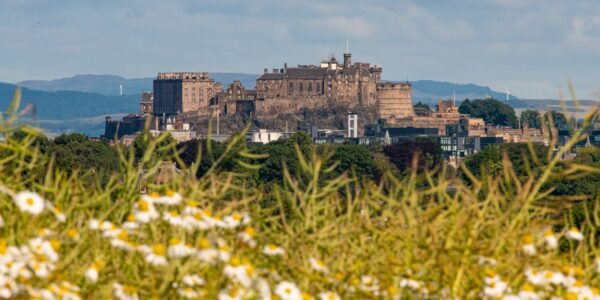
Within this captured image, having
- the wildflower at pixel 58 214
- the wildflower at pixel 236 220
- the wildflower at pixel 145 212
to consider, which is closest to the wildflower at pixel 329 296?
the wildflower at pixel 236 220

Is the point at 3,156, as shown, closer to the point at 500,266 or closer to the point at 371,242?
the point at 371,242

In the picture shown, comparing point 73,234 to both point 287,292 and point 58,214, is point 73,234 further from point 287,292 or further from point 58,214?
point 287,292

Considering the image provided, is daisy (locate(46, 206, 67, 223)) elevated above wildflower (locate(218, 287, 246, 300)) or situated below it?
Answer: above

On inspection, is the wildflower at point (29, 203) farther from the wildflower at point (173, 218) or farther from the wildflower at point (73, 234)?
the wildflower at point (173, 218)

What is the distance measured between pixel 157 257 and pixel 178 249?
0.19 metres

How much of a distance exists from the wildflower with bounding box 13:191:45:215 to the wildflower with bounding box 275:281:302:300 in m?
1.67

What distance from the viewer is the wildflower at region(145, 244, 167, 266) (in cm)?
1127

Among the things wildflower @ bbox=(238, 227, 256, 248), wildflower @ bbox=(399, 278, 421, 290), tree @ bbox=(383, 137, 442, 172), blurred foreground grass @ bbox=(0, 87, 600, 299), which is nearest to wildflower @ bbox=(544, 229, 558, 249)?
blurred foreground grass @ bbox=(0, 87, 600, 299)

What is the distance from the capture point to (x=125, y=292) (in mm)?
11227

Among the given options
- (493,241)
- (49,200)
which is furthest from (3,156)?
(493,241)

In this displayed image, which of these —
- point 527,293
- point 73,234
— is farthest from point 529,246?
point 73,234

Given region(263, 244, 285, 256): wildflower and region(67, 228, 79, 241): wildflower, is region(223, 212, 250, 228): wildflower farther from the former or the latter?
region(67, 228, 79, 241): wildflower

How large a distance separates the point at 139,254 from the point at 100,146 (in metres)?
149

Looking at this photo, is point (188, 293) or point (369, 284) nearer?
point (188, 293)
